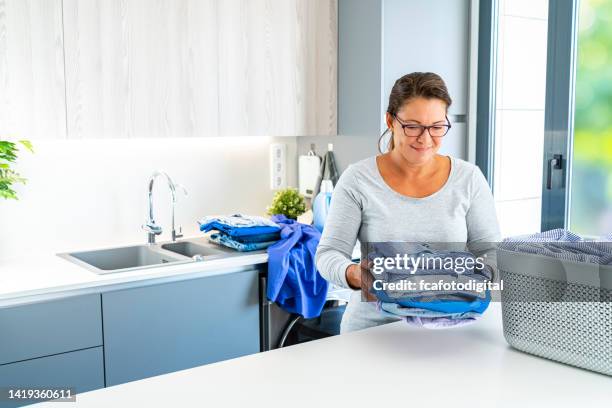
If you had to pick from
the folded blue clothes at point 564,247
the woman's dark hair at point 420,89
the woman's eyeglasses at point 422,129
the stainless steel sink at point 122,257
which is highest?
the woman's dark hair at point 420,89

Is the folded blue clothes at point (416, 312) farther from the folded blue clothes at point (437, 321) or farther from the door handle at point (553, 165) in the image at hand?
the door handle at point (553, 165)

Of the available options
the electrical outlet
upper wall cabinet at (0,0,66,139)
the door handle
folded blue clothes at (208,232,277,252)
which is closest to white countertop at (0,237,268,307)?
folded blue clothes at (208,232,277,252)

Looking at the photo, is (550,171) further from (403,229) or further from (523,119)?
(403,229)

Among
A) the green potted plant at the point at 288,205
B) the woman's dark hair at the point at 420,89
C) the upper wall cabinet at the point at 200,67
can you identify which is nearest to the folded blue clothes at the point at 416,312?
the woman's dark hair at the point at 420,89

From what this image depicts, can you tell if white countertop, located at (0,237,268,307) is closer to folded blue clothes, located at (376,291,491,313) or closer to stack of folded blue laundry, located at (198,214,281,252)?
stack of folded blue laundry, located at (198,214,281,252)

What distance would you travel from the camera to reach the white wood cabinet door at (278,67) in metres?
3.00

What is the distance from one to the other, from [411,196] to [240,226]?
3.53 ft

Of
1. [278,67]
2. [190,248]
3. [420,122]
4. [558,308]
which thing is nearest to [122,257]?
[190,248]

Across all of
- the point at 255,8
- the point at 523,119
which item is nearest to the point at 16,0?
the point at 255,8

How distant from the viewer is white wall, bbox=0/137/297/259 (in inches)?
111

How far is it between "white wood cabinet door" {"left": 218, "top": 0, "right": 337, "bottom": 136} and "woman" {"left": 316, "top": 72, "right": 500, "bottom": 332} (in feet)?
4.06

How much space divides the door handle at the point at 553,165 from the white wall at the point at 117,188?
4.51 feet

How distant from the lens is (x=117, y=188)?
3039 mm

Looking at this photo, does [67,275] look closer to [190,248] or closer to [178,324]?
[178,324]
